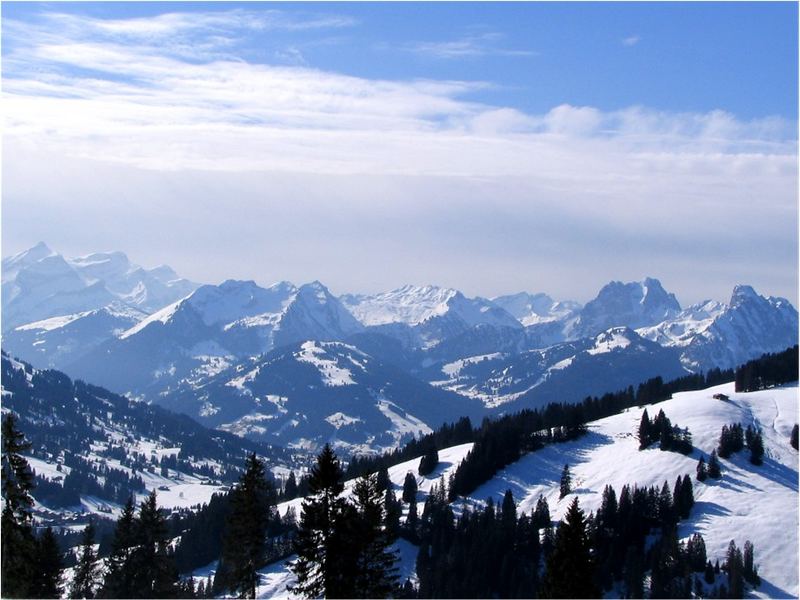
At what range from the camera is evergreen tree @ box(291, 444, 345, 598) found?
175ft

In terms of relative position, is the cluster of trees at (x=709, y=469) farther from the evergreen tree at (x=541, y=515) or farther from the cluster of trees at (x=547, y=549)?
the evergreen tree at (x=541, y=515)

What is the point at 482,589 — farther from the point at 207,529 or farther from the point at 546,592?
the point at 546,592

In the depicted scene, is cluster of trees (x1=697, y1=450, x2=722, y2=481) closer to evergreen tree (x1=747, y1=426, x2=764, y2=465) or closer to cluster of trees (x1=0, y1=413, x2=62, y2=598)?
evergreen tree (x1=747, y1=426, x2=764, y2=465)

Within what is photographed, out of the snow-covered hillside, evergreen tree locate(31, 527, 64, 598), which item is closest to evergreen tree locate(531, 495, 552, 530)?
the snow-covered hillside

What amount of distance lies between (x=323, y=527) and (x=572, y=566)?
14.0 metres

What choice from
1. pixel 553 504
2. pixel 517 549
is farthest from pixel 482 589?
pixel 553 504

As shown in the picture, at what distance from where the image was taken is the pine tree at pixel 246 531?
5838 cm

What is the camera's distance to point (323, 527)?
5350 cm

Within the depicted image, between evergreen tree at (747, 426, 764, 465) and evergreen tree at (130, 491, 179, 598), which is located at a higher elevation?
evergreen tree at (747, 426, 764, 465)

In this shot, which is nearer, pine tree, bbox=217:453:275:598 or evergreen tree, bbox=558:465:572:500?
pine tree, bbox=217:453:275:598

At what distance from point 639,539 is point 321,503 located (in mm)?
122216

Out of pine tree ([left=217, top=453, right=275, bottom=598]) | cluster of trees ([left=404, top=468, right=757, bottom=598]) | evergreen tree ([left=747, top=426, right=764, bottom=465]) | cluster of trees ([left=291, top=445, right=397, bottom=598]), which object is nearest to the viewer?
cluster of trees ([left=291, top=445, right=397, bottom=598])

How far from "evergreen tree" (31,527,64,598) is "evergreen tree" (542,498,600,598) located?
129ft

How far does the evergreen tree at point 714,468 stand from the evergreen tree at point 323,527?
147799 millimetres
